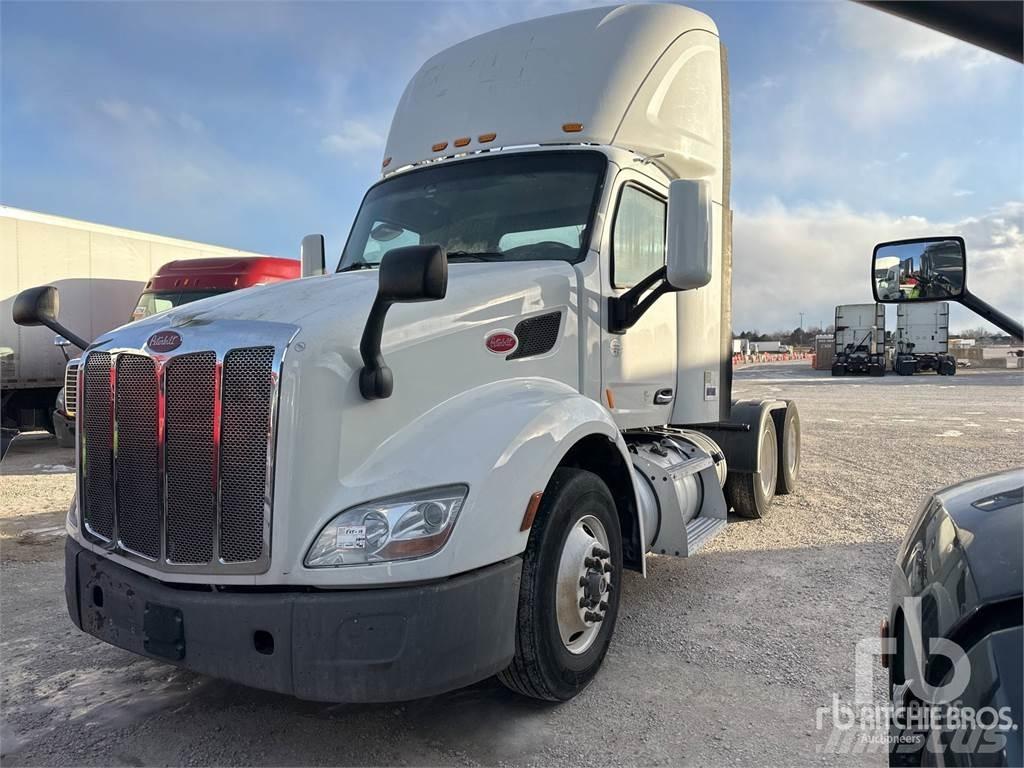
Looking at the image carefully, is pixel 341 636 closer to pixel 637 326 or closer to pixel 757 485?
pixel 637 326

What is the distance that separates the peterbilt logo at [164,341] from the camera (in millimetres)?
3008

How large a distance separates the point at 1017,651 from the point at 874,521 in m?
6.23

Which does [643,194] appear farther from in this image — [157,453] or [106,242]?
[106,242]

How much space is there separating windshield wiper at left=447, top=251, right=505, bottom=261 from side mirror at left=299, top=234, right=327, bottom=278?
187cm

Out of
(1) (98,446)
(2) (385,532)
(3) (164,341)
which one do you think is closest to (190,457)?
(3) (164,341)

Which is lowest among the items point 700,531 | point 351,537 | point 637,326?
point 700,531

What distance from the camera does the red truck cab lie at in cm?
1230

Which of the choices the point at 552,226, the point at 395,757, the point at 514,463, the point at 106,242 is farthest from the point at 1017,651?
the point at 106,242

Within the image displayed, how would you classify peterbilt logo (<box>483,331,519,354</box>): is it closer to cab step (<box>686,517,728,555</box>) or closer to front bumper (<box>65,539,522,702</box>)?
front bumper (<box>65,539,522,702</box>)

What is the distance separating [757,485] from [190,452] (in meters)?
5.55

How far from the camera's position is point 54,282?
13383 mm

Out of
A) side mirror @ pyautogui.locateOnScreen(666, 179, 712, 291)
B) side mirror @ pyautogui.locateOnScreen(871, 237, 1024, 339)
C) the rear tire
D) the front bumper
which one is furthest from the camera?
the rear tire

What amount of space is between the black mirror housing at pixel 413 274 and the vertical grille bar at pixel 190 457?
79cm

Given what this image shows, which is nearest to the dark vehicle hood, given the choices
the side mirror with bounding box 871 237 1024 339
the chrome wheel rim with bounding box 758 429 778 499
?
the side mirror with bounding box 871 237 1024 339
